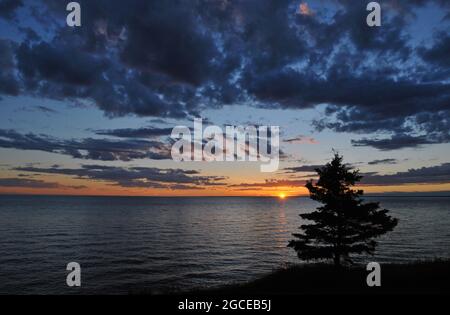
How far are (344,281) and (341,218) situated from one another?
16.2 ft

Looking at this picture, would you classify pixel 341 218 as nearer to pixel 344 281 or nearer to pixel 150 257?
pixel 344 281

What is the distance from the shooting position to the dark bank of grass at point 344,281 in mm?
24391

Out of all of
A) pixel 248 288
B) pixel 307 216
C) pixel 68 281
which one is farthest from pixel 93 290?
pixel 307 216

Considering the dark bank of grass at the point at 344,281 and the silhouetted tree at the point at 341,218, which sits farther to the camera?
the silhouetted tree at the point at 341,218

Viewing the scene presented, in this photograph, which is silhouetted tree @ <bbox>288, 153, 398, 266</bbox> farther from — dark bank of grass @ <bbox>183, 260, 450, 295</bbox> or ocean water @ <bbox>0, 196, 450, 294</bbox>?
ocean water @ <bbox>0, 196, 450, 294</bbox>

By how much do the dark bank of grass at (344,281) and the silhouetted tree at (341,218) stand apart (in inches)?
70.2

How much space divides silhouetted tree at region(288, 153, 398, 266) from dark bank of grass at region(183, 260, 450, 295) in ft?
5.85

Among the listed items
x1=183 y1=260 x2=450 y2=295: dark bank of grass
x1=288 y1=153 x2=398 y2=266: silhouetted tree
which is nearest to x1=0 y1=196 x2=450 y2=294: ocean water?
x1=183 y1=260 x2=450 y2=295: dark bank of grass

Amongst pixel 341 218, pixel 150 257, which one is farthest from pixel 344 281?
pixel 150 257

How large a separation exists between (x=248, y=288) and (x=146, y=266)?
25.2 m

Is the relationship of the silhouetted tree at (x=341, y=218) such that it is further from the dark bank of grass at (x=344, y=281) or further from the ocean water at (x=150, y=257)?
the ocean water at (x=150, y=257)

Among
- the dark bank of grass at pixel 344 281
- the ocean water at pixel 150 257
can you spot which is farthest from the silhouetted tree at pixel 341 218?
the ocean water at pixel 150 257
